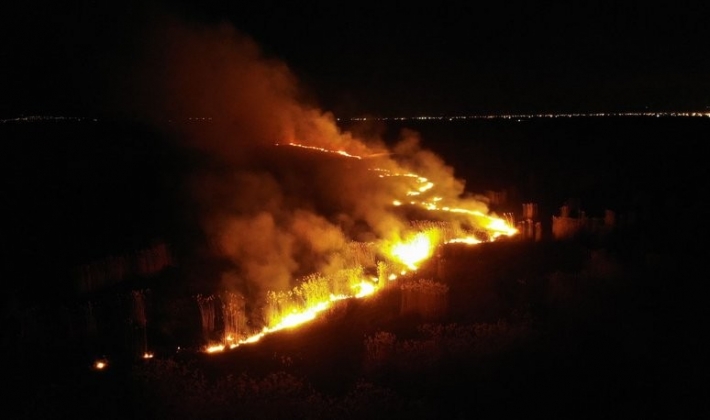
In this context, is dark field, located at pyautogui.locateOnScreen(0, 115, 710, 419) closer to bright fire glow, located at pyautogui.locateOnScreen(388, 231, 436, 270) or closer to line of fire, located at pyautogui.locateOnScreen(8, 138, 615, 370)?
line of fire, located at pyautogui.locateOnScreen(8, 138, 615, 370)

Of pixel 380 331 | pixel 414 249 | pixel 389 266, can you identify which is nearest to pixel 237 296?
pixel 380 331

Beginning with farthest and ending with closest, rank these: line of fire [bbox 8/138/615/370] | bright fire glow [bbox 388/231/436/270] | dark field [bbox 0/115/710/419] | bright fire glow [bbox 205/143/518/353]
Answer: bright fire glow [bbox 388/231/436/270]
bright fire glow [bbox 205/143/518/353]
line of fire [bbox 8/138/615/370]
dark field [bbox 0/115/710/419]

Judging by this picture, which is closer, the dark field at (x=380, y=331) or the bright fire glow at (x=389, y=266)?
the dark field at (x=380, y=331)

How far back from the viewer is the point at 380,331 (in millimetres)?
7367

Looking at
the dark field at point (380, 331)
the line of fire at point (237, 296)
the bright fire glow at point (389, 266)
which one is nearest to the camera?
the dark field at point (380, 331)

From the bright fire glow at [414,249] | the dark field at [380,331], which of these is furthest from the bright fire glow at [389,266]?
the dark field at [380,331]

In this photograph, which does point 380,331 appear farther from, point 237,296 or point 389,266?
point 389,266

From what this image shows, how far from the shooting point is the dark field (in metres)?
5.74

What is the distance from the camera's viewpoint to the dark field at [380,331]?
574 cm

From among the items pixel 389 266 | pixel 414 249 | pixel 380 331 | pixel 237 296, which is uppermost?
pixel 414 249

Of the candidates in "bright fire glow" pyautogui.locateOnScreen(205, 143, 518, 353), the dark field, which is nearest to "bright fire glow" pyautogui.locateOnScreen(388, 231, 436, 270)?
"bright fire glow" pyautogui.locateOnScreen(205, 143, 518, 353)

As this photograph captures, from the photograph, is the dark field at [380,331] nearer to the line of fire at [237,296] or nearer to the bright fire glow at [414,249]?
the line of fire at [237,296]

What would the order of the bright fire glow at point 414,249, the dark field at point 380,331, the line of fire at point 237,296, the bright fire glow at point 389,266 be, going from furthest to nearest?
the bright fire glow at point 414,249 → the bright fire glow at point 389,266 → the line of fire at point 237,296 → the dark field at point 380,331

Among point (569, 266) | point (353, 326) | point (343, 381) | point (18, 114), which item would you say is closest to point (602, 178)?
point (569, 266)
